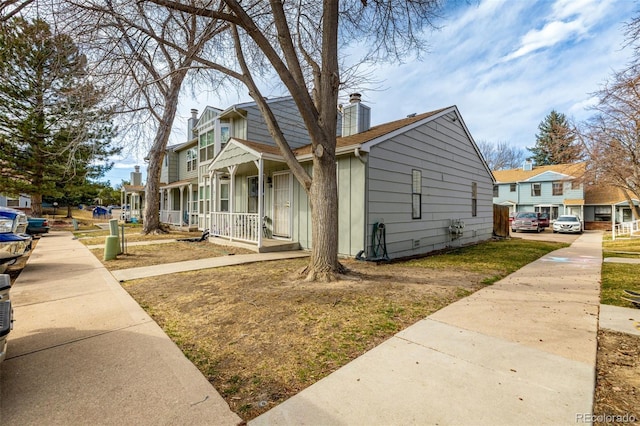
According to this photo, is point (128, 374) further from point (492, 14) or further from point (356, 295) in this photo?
point (492, 14)

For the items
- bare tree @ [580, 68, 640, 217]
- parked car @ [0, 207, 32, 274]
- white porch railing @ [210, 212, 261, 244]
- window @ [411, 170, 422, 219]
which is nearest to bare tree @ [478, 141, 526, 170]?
bare tree @ [580, 68, 640, 217]

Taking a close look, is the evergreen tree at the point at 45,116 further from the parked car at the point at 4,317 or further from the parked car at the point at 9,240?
the parked car at the point at 4,317

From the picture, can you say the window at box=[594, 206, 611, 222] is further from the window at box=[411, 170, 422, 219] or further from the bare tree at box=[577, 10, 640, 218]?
the window at box=[411, 170, 422, 219]

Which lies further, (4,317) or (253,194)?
(253,194)

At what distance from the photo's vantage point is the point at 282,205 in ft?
33.3

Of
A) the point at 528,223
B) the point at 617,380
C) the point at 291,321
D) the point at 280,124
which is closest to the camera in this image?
the point at 617,380

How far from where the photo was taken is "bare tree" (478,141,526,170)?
4069 centimetres

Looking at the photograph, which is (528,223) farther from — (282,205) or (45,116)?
(45,116)

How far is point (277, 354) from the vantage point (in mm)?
2695

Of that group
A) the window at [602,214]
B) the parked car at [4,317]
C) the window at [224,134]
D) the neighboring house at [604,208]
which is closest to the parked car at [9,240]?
the parked car at [4,317]

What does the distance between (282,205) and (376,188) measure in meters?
3.77

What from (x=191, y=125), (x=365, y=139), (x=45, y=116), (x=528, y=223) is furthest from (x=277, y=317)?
(x=528, y=223)

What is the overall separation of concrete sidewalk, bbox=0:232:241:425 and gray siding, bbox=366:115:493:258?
5596 mm

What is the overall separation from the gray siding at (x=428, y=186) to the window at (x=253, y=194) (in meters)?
5.51
